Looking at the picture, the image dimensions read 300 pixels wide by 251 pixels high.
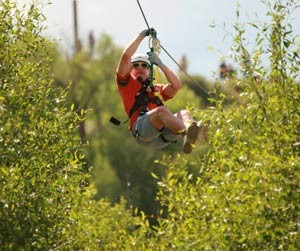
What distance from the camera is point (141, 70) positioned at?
74.6ft

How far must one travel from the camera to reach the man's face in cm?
2270

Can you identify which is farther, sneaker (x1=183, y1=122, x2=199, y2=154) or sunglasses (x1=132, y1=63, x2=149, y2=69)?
sunglasses (x1=132, y1=63, x2=149, y2=69)

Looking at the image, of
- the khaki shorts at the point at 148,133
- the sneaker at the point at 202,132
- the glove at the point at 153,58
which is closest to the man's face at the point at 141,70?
the khaki shorts at the point at 148,133

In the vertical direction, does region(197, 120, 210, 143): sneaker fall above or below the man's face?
below

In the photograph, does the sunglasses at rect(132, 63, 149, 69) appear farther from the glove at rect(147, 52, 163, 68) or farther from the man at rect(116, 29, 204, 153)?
the glove at rect(147, 52, 163, 68)

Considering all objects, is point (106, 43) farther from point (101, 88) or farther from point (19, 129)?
point (19, 129)

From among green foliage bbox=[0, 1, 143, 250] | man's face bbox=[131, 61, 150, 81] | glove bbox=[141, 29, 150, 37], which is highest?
glove bbox=[141, 29, 150, 37]

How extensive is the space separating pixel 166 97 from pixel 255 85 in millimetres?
2368

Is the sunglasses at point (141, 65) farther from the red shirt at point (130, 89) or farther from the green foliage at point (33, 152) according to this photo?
the green foliage at point (33, 152)

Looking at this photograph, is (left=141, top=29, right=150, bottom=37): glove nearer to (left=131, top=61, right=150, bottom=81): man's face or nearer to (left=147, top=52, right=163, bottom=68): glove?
(left=147, top=52, right=163, bottom=68): glove

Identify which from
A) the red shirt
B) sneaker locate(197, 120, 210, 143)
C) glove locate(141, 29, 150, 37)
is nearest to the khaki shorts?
the red shirt

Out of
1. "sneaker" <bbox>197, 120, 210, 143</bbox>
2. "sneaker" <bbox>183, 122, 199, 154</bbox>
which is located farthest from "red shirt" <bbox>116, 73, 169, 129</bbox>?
"sneaker" <bbox>197, 120, 210, 143</bbox>

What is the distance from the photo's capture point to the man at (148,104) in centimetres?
2173

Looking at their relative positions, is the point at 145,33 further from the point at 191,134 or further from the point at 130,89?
the point at 191,134
